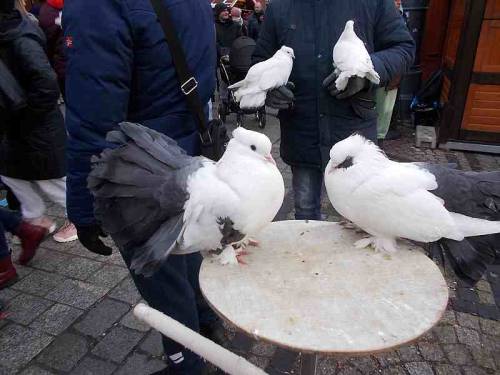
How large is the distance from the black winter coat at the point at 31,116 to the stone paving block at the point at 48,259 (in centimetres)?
70

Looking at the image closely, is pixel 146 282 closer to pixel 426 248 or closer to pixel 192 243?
pixel 192 243

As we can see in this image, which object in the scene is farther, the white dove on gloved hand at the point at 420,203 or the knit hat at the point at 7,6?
the knit hat at the point at 7,6

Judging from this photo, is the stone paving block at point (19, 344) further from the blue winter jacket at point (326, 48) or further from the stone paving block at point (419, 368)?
the stone paving block at point (419, 368)

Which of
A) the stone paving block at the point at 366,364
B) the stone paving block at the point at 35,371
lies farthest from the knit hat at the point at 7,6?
the stone paving block at the point at 366,364

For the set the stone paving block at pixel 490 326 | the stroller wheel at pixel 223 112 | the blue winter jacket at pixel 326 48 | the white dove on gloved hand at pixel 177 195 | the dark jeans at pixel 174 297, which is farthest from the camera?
the stroller wheel at pixel 223 112

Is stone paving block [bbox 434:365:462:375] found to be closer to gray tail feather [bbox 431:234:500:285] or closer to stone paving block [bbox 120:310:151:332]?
gray tail feather [bbox 431:234:500:285]

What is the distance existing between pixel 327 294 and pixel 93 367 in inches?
69.7

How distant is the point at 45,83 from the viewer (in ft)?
9.57

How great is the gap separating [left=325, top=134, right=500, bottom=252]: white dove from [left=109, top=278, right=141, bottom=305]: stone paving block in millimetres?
1984

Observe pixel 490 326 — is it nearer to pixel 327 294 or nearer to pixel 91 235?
pixel 327 294

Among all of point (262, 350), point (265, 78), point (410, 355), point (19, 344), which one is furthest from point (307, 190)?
point (19, 344)

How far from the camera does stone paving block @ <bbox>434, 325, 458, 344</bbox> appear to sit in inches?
99.4

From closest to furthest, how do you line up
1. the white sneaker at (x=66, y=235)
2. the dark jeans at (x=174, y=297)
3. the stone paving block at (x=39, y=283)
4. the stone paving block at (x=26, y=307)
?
1. the dark jeans at (x=174, y=297)
2. the stone paving block at (x=26, y=307)
3. the stone paving block at (x=39, y=283)
4. the white sneaker at (x=66, y=235)

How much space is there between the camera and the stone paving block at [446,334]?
99.4 inches
